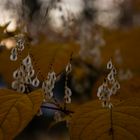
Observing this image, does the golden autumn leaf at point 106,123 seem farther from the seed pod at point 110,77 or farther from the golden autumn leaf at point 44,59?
the golden autumn leaf at point 44,59

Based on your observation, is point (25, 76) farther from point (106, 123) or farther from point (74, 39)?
point (74, 39)

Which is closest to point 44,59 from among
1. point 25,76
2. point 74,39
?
point 25,76

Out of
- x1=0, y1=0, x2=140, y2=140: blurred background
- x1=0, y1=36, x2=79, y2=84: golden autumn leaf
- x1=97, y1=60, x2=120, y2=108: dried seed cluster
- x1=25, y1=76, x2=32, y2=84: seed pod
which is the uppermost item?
x1=0, y1=0, x2=140, y2=140: blurred background

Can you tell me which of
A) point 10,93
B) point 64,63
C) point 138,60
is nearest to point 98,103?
point 10,93

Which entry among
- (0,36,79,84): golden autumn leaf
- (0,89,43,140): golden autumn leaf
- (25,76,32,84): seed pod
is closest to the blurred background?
(0,36,79,84): golden autumn leaf

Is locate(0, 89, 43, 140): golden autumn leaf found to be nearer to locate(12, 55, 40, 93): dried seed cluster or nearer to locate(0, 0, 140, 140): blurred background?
locate(12, 55, 40, 93): dried seed cluster

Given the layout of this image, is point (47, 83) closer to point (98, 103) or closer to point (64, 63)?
point (98, 103)

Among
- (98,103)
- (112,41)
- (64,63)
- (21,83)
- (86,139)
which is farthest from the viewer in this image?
(112,41)
